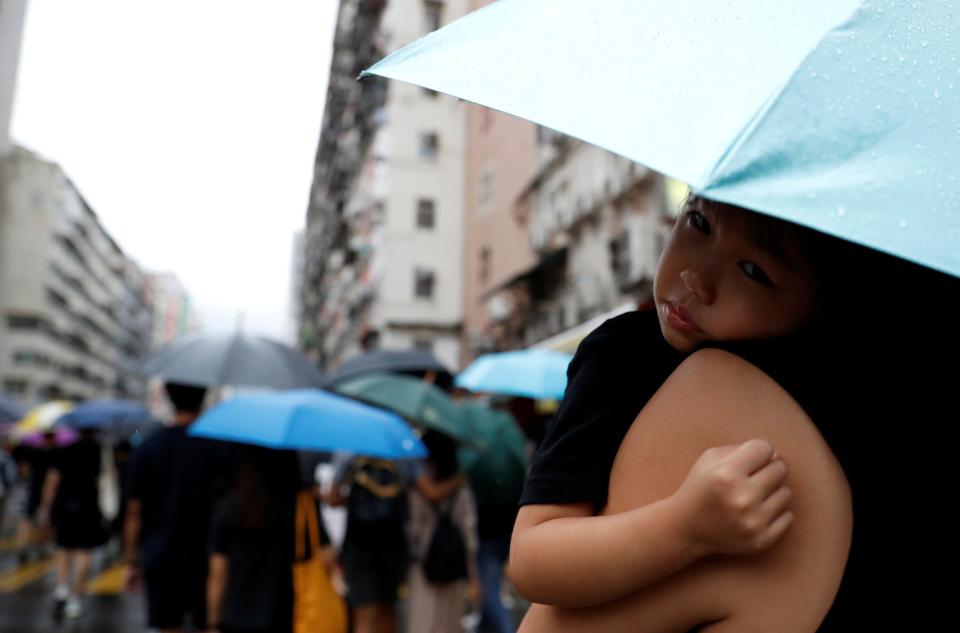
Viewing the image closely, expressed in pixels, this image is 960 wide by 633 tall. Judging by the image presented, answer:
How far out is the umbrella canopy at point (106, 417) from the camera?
8.91 m

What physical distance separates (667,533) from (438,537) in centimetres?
428

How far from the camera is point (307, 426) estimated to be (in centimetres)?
420

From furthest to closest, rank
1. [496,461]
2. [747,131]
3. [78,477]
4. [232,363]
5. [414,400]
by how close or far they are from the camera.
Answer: [78,477] → [232,363] → [496,461] → [414,400] → [747,131]

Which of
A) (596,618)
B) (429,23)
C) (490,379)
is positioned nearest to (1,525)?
(490,379)

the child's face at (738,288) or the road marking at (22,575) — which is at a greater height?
the child's face at (738,288)

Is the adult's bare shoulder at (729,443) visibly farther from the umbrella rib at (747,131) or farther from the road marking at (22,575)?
the road marking at (22,575)

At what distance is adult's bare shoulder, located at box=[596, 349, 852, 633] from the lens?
967 millimetres

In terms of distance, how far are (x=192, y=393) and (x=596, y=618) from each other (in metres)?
4.80

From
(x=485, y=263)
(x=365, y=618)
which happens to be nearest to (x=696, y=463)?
(x=365, y=618)

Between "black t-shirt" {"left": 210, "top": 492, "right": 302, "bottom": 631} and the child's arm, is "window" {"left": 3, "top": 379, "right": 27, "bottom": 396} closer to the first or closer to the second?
"black t-shirt" {"left": 210, "top": 492, "right": 302, "bottom": 631}

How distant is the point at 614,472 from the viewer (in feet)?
3.54

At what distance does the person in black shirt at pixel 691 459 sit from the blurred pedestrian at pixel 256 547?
3356mm

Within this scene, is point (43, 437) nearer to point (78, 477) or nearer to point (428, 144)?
point (78, 477)

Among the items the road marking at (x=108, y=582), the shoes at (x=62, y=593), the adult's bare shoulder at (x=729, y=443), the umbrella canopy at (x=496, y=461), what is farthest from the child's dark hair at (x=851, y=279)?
the road marking at (x=108, y=582)
